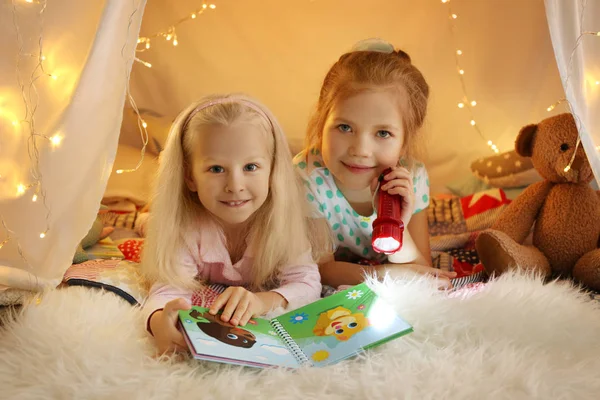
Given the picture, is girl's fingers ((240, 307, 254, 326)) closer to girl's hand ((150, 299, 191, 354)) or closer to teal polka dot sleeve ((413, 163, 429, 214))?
girl's hand ((150, 299, 191, 354))

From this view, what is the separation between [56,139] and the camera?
40.6 inches

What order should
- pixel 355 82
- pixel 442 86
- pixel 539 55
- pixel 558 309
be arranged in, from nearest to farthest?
pixel 558 309, pixel 355 82, pixel 539 55, pixel 442 86

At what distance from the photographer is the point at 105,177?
1.09m

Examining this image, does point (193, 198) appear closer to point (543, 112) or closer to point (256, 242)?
point (256, 242)

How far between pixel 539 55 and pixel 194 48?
1.14m

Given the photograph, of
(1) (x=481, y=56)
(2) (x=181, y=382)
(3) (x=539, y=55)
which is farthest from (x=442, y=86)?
(2) (x=181, y=382)

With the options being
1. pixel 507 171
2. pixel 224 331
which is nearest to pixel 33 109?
pixel 224 331

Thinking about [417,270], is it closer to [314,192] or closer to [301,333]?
[314,192]

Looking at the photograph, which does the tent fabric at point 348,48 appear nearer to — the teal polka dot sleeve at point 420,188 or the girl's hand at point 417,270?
the teal polka dot sleeve at point 420,188

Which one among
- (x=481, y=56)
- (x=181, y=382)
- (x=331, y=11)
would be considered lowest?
(x=181, y=382)

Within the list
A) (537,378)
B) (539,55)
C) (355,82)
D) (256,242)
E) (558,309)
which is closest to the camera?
(537,378)

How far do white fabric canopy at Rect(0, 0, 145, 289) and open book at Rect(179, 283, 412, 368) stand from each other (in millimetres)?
322

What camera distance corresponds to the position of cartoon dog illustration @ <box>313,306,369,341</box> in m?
0.96

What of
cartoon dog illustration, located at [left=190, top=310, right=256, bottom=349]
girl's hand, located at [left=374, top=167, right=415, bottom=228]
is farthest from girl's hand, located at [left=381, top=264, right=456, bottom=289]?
cartoon dog illustration, located at [left=190, top=310, right=256, bottom=349]
